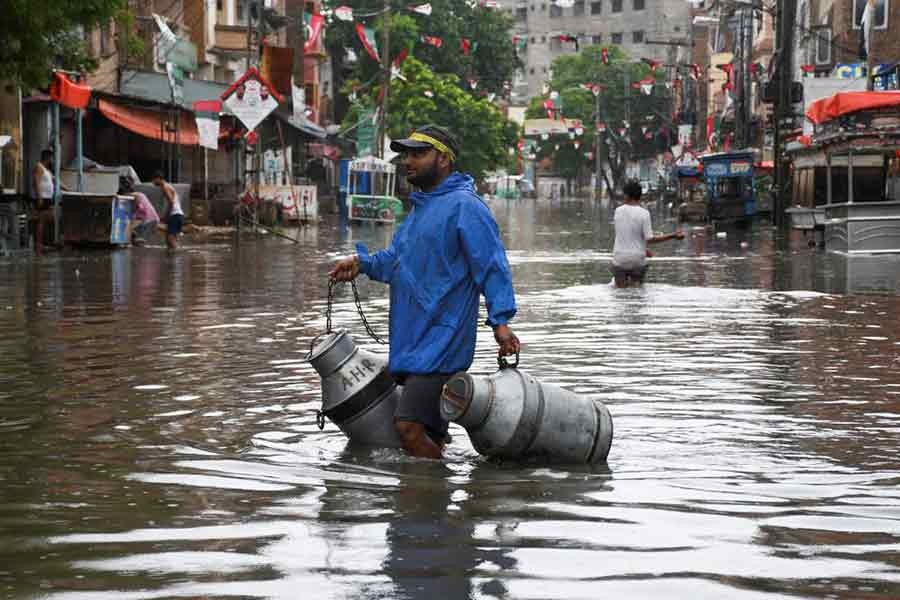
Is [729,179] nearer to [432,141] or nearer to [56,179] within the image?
[56,179]

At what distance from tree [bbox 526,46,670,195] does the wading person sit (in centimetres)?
11024

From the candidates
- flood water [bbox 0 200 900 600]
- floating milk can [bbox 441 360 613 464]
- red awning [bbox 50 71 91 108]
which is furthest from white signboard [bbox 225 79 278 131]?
floating milk can [bbox 441 360 613 464]

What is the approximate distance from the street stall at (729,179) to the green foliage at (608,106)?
75.3 metres

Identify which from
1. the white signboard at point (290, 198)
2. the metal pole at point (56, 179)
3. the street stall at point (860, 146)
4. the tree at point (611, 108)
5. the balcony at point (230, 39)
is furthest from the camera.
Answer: the tree at point (611, 108)

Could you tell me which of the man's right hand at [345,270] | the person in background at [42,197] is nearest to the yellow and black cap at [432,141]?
the man's right hand at [345,270]

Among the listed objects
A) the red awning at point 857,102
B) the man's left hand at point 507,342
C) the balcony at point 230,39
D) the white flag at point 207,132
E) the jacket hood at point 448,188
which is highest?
the balcony at point 230,39

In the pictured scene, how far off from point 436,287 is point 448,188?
45 cm

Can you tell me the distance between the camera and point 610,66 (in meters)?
143

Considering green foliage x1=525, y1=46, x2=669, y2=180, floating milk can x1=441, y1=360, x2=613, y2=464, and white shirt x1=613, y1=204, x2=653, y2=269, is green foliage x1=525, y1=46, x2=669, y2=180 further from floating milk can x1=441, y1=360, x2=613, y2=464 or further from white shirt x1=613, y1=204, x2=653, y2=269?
floating milk can x1=441, y1=360, x2=613, y2=464

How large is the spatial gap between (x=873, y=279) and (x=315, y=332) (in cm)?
1024

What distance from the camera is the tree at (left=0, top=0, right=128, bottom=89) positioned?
2222 cm

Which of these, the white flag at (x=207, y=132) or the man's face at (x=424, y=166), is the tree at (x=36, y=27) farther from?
the man's face at (x=424, y=166)

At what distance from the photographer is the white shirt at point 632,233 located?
62.4 ft

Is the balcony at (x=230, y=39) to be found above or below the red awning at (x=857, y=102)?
above
